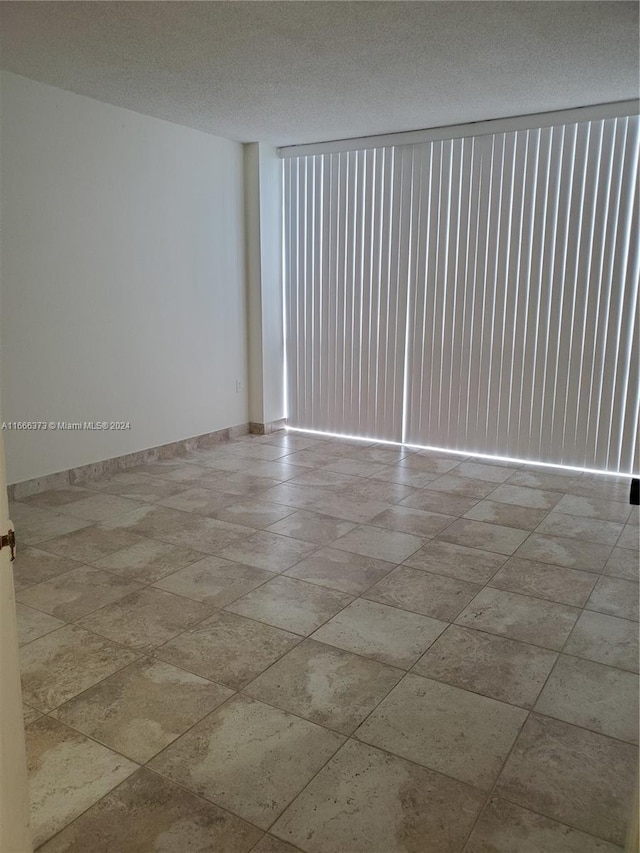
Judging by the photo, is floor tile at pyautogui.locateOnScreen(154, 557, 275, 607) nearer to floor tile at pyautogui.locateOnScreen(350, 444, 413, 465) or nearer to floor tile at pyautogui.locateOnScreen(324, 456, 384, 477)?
floor tile at pyautogui.locateOnScreen(324, 456, 384, 477)

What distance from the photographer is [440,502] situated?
14.5 ft

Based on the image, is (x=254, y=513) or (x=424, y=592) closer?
(x=424, y=592)

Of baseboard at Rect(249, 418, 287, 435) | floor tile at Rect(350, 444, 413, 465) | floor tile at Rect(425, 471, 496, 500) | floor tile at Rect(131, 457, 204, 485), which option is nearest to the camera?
floor tile at Rect(425, 471, 496, 500)

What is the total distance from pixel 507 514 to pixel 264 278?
126 inches

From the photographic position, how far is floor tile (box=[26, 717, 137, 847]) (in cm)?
178

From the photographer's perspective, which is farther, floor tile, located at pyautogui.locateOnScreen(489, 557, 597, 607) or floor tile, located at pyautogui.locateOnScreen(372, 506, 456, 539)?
floor tile, located at pyautogui.locateOnScreen(372, 506, 456, 539)

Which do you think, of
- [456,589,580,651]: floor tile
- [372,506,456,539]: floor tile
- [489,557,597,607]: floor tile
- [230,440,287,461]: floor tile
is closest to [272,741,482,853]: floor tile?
[456,589,580,651]: floor tile

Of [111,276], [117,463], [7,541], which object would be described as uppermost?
[111,276]

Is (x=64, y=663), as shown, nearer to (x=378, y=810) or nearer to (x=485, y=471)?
(x=378, y=810)

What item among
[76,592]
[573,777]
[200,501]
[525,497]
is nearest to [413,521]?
[525,497]

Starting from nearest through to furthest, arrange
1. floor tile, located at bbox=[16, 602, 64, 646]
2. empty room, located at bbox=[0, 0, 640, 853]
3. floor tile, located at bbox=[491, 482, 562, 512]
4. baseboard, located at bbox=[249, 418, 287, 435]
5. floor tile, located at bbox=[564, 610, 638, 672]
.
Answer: empty room, located at bbox=[0, 0, 640, 853]
floor tile, located at bbox=[564, 610, 638, 672]
floor tile, located at bbox=[16, 602, 64, 646]
floor tile, located at bbox=[491, 482, 562, 512]
baseboard, located at bbox=[249, 418, 287, 435]

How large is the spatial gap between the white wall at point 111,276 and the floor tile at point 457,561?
2647 mm

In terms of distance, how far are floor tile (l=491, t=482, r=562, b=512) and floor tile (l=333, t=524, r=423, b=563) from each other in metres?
Answer: 0.98

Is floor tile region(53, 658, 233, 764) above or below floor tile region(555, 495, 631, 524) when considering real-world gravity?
below
